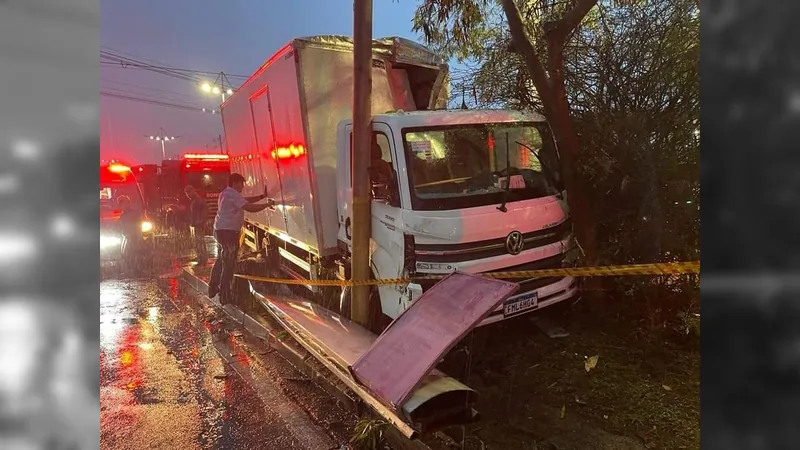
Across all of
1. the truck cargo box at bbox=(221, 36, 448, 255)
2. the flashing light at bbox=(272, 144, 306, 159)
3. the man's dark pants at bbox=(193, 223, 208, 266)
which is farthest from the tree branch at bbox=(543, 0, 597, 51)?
the man's dark pants at bbox=(193, 223, 208, 266)

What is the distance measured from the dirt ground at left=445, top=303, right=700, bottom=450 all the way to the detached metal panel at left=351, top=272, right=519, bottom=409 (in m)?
0.65

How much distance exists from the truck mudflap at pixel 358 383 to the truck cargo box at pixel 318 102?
0.76 meters

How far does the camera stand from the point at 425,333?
3066mm

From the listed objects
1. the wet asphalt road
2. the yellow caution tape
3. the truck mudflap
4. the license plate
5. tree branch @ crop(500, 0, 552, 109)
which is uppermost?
tree branch @ crop(500, 0, 552, 109)

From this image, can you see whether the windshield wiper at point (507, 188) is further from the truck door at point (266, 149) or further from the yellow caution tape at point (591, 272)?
the truck door at point (266, 149)

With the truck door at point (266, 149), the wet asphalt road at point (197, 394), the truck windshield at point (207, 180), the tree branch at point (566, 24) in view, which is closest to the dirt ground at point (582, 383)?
the wet asphalt road at point (197, 394)

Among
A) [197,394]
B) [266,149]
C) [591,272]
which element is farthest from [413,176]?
[266,149]

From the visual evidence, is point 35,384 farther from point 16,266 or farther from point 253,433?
point 253,433

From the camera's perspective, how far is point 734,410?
3.80ft

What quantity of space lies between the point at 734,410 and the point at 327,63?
4.81m

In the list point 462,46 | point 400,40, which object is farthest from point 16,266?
point 462,46

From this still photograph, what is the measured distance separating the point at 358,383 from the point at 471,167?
2.05 meters

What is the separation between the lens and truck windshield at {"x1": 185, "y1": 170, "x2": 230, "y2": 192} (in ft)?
47.3

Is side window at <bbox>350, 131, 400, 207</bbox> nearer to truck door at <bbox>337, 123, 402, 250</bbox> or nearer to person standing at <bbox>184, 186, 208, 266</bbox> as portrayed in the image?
truck door at <bbox>337, 123, 402, 250</bbox>
